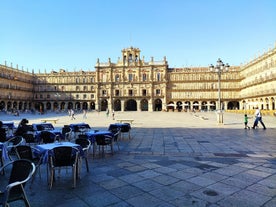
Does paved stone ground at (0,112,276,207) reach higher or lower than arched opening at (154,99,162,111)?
lower

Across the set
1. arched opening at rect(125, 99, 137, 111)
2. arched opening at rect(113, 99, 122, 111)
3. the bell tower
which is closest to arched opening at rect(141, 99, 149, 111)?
arched opening at rect(125, 99, 137, 111)

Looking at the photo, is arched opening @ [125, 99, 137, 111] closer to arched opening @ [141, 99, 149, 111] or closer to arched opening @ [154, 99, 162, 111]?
arched opening @ [141, 99, 149, 111]

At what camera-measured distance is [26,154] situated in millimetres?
4734

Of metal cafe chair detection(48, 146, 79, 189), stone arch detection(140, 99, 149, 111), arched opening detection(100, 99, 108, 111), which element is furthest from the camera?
arched opening detection(100, 99, 108, 111)

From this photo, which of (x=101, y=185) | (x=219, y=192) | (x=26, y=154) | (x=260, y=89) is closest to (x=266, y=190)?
(x=219, y=192)

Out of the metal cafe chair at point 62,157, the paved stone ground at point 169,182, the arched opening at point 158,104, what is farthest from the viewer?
the arched opening at point 158,104

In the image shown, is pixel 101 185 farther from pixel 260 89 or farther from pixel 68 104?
pixel 68 104

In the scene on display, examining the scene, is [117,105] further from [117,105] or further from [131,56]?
[131,56]

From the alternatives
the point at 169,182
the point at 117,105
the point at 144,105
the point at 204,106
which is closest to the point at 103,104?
the point at 117,105

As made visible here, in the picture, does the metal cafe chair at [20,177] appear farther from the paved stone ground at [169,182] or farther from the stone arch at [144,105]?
the stone arch at [144,105]

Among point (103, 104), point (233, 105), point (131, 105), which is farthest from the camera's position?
point (131, 105)

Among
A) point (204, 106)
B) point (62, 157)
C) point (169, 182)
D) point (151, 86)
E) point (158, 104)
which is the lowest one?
point (169, 182)

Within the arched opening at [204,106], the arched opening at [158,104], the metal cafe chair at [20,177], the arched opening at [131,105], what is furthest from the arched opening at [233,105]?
the metal cafe chair at [20,177]

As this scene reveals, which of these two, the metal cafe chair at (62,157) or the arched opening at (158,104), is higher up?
the arched opening at (158,104)
